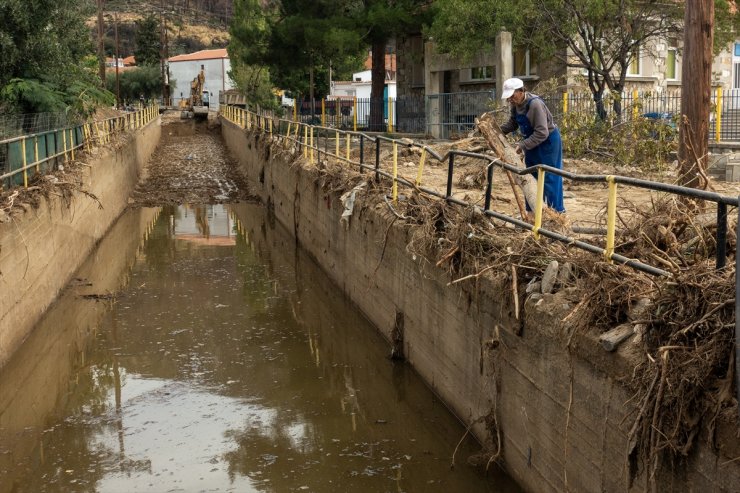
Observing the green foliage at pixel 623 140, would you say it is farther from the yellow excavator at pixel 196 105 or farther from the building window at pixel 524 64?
the yellow excavator at pixel 196 105

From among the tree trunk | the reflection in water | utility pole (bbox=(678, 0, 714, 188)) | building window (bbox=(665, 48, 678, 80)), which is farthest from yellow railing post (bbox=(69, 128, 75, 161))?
building window (bbox=(665, 48, 678, 80))

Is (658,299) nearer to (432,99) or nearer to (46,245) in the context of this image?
(46,245)

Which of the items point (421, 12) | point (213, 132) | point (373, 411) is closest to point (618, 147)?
point (373, 411)

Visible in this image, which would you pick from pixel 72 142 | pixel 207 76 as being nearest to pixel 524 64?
pixel 72 142

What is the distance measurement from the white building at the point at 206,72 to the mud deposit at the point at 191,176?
169 feet

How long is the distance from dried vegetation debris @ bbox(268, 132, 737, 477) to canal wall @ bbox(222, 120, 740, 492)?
0.13 m

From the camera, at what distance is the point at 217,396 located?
33.8 ft

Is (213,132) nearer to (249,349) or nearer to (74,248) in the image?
(74,248)

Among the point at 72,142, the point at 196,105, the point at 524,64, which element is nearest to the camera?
the point at 72,142

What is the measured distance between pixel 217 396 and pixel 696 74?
20.5 ft

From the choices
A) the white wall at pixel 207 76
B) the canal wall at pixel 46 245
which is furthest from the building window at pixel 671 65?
the white wall at pixel 207 76

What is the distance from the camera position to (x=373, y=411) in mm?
9922

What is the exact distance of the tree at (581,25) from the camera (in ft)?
73.4

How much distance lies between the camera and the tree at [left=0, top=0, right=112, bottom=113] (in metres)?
21.6
